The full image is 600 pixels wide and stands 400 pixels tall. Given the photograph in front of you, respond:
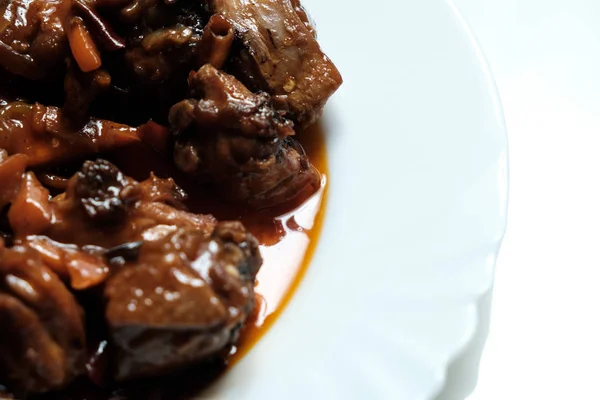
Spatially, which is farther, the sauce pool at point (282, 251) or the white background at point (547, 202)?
the white background at point (547, 202)

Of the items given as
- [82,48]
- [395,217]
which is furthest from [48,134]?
[395,217]

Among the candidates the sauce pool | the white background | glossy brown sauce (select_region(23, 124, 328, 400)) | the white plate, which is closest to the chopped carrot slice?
glossy brown sauce (select_region(23, 124, 328, 400))

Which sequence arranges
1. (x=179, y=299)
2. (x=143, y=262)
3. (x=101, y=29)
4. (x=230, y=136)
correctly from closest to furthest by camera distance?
(x=179, y=299), (x=143, y=262), (x=230, y=136), (x=101, y=29)

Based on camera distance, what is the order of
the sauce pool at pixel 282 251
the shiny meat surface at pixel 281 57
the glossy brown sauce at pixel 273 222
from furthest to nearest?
the shiny meat surface at pixel 281 57
the glossy brown sauce at pixel 273 222
the sauce pool at pixel 282 251

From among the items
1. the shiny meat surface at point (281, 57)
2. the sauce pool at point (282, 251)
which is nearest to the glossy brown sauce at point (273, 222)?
the sauce pool at point (282, 251)

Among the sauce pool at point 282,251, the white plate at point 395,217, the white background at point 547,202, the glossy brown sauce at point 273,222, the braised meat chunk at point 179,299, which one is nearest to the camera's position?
the braised meat chunk at point 179,299

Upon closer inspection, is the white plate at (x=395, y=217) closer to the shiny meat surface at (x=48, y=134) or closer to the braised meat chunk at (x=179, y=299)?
the braised meat chunk at (x=179, y=299)

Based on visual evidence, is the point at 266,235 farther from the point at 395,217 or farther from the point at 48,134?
the point at 48,134

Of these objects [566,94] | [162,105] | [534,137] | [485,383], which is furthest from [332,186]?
[566,94]
